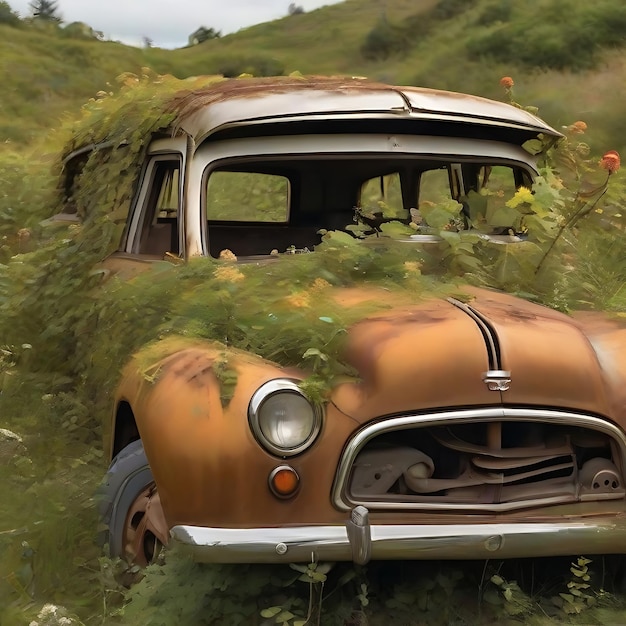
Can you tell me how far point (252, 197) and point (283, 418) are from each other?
5011 millimetres

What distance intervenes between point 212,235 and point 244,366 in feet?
Answer: 9.52

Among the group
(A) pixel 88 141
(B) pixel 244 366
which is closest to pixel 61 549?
(B) pixel 244 366

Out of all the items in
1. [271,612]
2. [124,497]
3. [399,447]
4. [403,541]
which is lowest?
[271,612]

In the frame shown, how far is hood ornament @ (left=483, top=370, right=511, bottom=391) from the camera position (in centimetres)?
249

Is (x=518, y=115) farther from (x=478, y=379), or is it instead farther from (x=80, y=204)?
(x=80, y=204)

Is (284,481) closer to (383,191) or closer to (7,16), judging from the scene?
(383,191)

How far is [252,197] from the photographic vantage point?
7.24 m

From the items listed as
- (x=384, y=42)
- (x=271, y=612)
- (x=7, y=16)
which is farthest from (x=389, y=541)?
(x=7, y=16)

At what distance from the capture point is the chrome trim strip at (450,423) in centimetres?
244

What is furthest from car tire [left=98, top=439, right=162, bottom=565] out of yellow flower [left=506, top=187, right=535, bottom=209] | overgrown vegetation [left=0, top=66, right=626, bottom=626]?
yellow flower [left=506, top=187, right=535, bottom=209]

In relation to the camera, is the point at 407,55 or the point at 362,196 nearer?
the point at 362,196

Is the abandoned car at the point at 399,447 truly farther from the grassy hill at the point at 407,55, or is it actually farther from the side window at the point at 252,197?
the grassy hill at the point at 407,55

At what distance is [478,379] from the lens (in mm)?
2490

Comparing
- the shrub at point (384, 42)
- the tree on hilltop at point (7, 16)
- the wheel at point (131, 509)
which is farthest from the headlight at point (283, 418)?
the tree on hilltop at point (7, 16)
